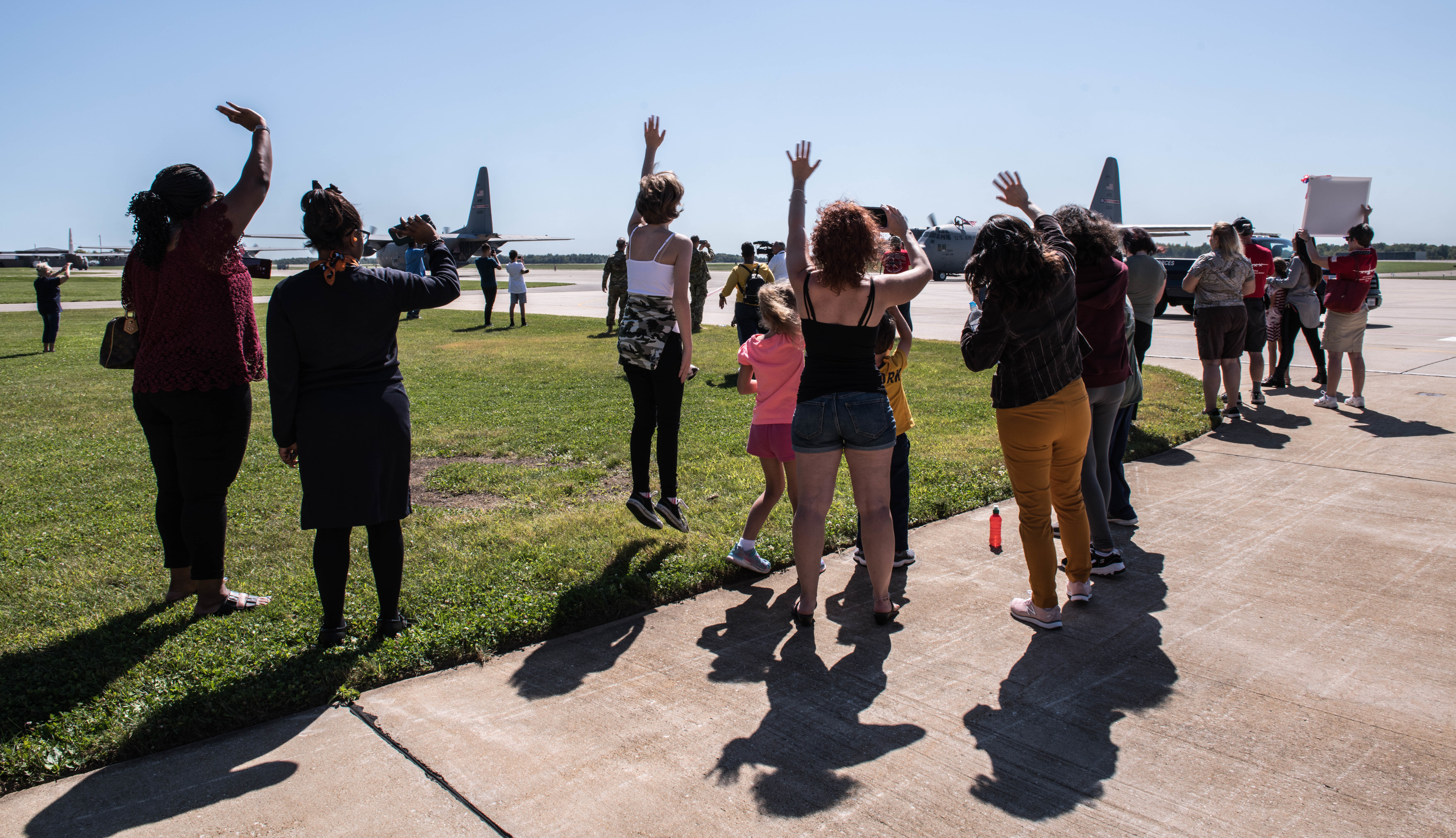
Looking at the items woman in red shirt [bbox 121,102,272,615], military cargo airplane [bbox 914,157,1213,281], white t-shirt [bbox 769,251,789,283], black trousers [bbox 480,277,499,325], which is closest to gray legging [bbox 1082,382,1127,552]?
woman in red shirt [bbox 121,102,272,615]

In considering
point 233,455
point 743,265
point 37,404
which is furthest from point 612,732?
point 37,404

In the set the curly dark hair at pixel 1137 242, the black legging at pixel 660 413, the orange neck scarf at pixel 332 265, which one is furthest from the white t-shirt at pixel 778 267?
the orange neck scarf at pixel 332 265

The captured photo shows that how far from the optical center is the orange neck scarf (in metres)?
3.30

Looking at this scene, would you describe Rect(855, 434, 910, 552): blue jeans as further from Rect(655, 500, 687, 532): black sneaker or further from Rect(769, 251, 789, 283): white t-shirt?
Rect(769, 251, 789, 283): white t-shirt

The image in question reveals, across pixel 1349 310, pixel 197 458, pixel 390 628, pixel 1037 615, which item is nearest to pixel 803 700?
pixel 1037 615

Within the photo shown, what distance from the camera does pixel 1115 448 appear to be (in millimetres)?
5184

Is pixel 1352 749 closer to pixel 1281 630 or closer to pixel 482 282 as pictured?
pixel 1281 630

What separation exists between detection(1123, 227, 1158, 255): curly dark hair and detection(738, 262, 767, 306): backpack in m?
4.43

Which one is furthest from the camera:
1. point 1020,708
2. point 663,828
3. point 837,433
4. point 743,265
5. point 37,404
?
point 743,265

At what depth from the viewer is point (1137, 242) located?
6.11 m

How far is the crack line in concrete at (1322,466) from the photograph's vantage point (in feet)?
20.0

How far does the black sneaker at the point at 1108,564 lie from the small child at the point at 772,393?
1.58 metres

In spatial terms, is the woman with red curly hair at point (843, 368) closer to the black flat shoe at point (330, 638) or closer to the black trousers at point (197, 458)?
the black flat shoe at point (330, 638)

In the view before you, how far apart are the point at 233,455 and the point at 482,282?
16.5m
